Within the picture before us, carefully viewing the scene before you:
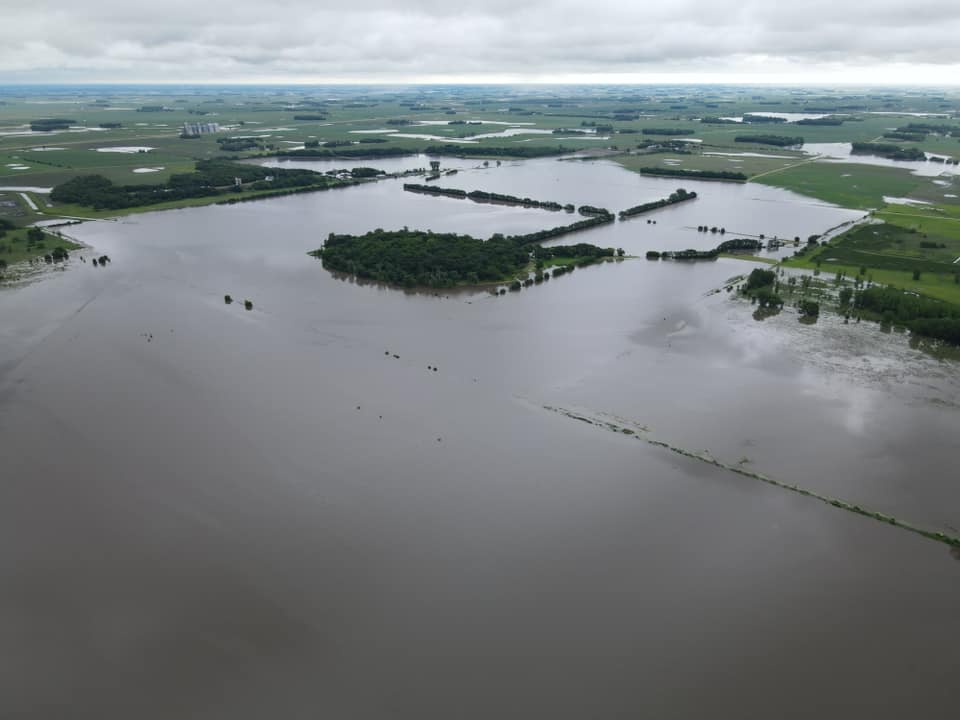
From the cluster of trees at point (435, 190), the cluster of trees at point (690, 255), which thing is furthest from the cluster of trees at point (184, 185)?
the cluster of trees at point (690, 255)

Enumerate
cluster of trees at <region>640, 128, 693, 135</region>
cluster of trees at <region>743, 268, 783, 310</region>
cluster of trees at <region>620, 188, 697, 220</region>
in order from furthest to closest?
cluster of trees at <region>640, 128, 693, 135</region> → cluster of trees at <region>620, 188, 697, 220</region> → cluster of trees at <region>743, 268, 783, 310</region>

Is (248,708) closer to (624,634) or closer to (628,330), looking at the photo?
(624,634)

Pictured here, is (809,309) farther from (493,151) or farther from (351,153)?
(351,153)

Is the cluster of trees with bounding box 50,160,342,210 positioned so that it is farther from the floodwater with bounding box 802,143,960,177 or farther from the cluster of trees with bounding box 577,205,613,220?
the floodwater with bounding box 802,143,960,177

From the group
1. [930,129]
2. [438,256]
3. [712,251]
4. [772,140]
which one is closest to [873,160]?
[772,140]

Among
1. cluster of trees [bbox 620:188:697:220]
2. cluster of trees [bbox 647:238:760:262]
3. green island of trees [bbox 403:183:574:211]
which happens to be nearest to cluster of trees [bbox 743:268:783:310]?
cluster of trees [bbox 647:238:760:262]

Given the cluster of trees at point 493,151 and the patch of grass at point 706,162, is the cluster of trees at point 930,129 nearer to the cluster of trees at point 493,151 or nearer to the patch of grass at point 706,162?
the patch of grass at point 706,162

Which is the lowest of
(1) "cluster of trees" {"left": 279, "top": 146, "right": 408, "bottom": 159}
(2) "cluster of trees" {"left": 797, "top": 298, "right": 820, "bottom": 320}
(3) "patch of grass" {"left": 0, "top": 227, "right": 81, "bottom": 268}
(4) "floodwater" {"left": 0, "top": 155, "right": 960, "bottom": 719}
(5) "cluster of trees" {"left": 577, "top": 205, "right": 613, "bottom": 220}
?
(4) "floodwater" {"left": 0, "top": 155, "right": 960, "bottom": 719}
